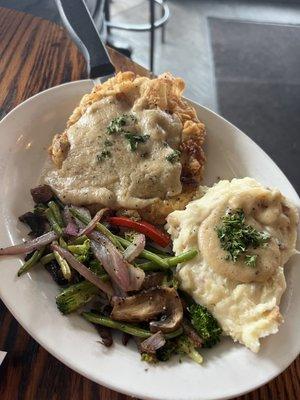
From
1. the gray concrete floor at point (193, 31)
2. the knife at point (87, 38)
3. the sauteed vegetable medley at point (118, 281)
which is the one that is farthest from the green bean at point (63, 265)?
the gray concrete floor at point (193, 31)

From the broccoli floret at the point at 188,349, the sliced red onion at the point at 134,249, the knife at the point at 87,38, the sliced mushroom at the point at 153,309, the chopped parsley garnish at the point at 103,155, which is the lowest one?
the broccoli floret at the point at 188,349

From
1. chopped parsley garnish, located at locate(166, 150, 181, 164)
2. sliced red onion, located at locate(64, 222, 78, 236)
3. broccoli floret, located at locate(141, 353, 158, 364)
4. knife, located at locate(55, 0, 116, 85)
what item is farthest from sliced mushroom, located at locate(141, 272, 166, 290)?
knife, located at locate(55, 0, 116, 85)

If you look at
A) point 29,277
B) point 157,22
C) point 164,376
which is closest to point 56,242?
point 29,277

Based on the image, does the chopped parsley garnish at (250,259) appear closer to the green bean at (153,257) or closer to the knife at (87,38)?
the green bean at (153,257)

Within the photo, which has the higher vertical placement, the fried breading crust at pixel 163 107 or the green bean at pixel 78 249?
the fried breading crust at pixel 163 107

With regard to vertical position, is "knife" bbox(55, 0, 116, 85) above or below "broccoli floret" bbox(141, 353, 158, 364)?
above

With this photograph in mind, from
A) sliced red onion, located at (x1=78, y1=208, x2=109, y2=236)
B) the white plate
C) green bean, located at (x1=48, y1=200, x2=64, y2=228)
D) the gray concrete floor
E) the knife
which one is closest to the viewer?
the white plate

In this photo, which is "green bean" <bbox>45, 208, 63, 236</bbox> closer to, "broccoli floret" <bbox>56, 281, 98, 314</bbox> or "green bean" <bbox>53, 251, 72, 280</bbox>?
"green bean" <bbox>53, 251, 72, 280</bbox>
